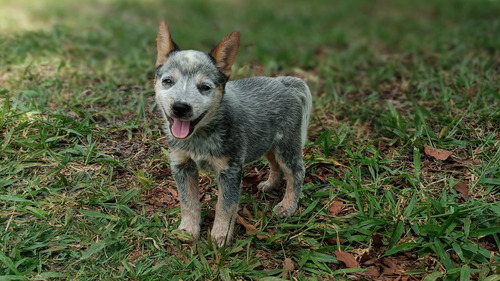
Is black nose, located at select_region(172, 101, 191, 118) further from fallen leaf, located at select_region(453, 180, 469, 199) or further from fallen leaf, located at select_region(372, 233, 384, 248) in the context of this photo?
fallen leaf, located at select_region(453, 180, 469, 199)

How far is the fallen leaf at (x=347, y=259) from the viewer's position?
3.88 metres

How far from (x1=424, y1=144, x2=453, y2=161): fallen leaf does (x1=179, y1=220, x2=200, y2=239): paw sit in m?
2.46

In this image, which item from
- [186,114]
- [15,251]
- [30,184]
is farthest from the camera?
[30,184]

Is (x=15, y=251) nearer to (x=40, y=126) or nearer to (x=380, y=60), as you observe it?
(x=40, y=126)

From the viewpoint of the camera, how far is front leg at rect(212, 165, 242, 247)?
3945 mm

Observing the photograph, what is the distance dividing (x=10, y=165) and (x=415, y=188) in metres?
3.69

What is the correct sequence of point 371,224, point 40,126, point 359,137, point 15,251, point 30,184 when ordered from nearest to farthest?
point 15,251, point 371,224, point 30,184, point 40,126, point 359,137

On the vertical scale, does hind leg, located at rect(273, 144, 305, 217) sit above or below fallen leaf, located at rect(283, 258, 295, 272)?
above

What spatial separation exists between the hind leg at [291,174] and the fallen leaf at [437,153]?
57.0 inches

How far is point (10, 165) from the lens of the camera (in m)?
4.58

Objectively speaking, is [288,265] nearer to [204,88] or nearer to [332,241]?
[332,241]

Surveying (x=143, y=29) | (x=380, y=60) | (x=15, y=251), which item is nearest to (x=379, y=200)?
(x=15, y=251)

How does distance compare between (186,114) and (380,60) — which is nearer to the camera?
(186,114)

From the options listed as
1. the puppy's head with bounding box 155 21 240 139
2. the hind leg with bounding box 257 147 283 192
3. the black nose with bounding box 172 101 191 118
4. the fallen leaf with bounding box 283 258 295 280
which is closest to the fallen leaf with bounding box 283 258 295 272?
the fallen leaf with bounding box 283 258 295 280
